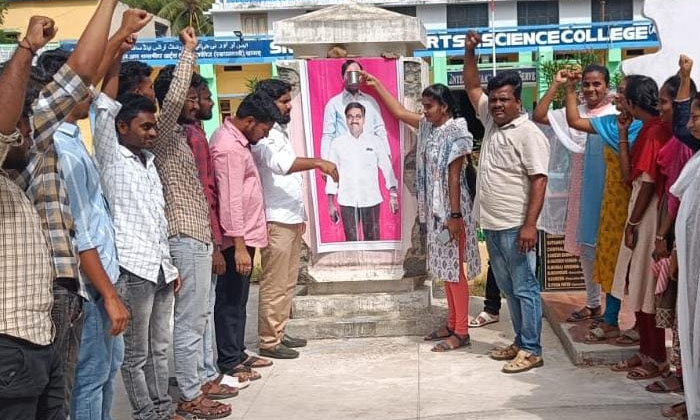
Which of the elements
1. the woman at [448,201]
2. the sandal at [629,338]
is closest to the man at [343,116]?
the woman at [448,201]

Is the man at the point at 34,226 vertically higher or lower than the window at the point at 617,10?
lower

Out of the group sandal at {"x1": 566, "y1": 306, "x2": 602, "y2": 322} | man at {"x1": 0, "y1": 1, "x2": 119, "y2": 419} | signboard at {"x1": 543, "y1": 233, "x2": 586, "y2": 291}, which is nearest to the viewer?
man at {"x1": 0, "y1": 1, "x2": 119, "y2": 419}

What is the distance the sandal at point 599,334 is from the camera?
536 centimetres

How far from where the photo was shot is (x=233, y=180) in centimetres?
483

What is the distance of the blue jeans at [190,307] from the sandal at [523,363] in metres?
1.94

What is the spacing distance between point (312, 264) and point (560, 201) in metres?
2.00

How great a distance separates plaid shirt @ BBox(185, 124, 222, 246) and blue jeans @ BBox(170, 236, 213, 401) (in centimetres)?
31

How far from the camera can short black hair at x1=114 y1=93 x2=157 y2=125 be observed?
3764mm

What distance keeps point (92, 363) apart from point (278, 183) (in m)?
2.42

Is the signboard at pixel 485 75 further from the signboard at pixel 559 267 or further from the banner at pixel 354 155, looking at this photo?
the banner at pixel 354 155

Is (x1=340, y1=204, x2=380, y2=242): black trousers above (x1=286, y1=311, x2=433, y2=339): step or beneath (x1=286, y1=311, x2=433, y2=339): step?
above

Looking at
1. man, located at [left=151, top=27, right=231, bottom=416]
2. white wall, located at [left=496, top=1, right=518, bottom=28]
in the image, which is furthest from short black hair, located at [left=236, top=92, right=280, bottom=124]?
white wall, located at [left=496, top=1, right=518, bottom=28]

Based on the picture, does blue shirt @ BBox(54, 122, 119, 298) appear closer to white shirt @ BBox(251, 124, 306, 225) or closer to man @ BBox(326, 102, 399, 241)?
white shirt @ BBox(251, 124, 306, 225)

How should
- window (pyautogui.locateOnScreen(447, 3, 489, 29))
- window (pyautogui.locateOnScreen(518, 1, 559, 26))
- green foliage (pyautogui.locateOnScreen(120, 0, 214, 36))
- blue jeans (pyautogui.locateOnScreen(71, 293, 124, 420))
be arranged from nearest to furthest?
blue jeans (pyautogui.locateOnScreen(71, 293, 124, 420)) < window (pyautogui.locateOnScreen(447, 3, 489, 29)) < window (pyautogui.locateOnScreen(518, 1, 559, 26)) < green foliage (pyautogui.locateOnScreen(120, 0, 214, 36))
